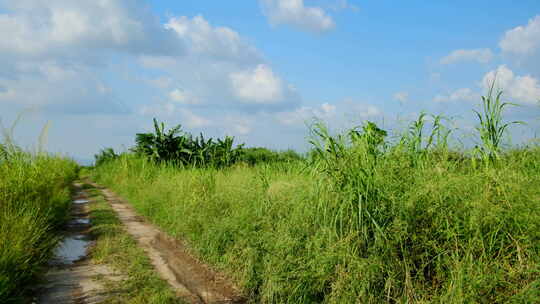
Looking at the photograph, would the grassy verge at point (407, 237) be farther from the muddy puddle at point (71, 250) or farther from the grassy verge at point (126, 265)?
the muddy puddle at point (71, 250)

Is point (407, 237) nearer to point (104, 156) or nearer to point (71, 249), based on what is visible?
point (71, 249)

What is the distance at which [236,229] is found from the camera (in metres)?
5.32

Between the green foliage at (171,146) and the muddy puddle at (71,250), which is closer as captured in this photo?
the muddy puddle at (71,250)

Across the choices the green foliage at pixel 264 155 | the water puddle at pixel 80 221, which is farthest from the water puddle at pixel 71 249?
the green foliage at pixel 264 155

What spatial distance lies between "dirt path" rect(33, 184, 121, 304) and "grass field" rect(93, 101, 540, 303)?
1606mm

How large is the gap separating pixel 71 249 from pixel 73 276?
1.45 m

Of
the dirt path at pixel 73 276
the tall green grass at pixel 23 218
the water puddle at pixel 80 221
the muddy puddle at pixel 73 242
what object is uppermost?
the tall green grass at pixel 23 218

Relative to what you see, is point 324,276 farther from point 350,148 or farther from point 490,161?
point 490,161

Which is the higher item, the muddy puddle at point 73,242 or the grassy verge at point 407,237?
the grassy verge at point 407,237

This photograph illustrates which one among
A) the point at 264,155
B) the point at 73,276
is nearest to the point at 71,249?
the point at 73,276

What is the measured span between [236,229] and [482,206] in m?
2.89

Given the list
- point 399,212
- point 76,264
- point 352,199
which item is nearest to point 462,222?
point 399,212

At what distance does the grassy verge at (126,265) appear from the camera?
443 centimetres

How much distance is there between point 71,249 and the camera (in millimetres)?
6488
